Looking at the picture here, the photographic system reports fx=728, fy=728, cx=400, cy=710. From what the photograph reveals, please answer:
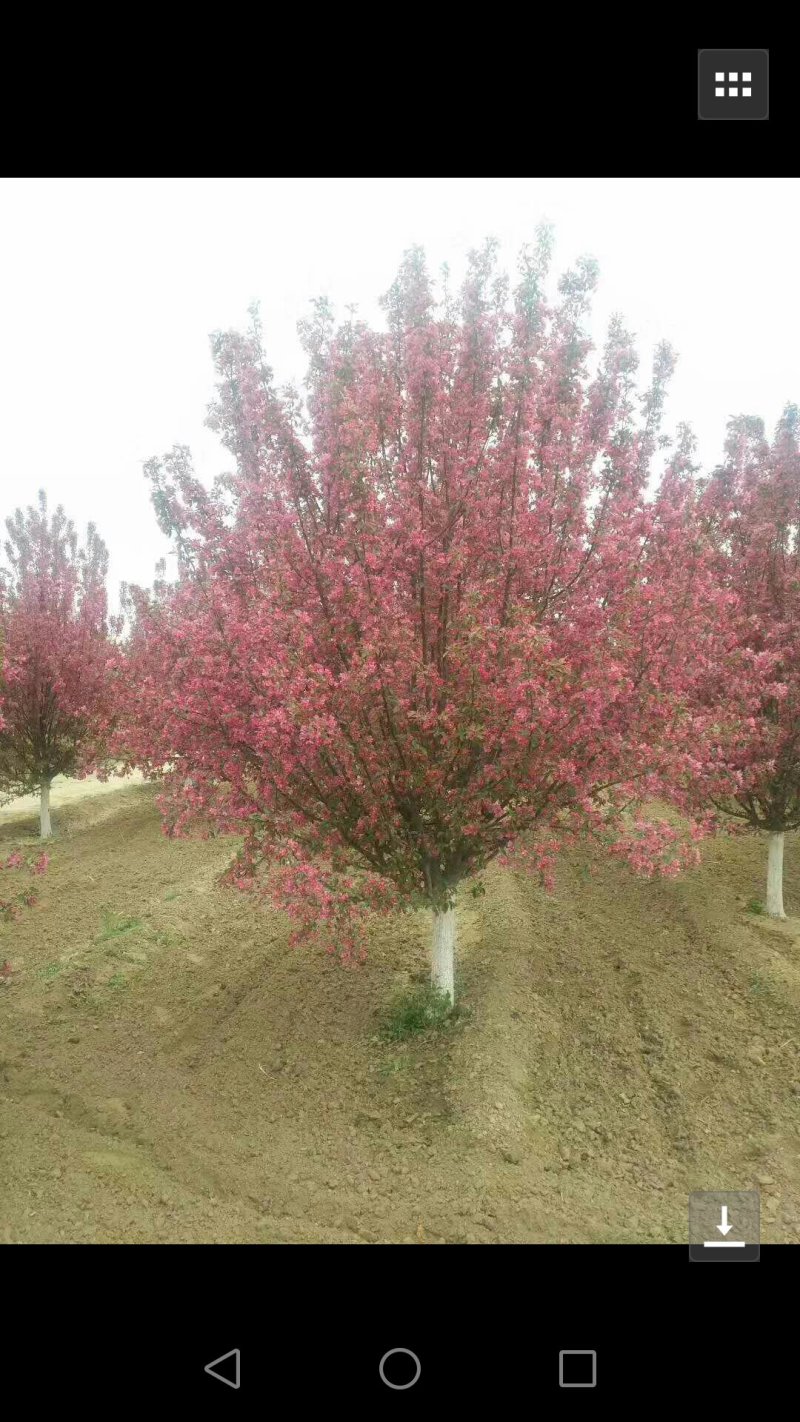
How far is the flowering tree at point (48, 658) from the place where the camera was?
44.0 feet

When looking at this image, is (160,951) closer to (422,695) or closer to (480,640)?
(422,695)

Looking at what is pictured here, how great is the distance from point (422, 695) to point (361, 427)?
162 centimetres

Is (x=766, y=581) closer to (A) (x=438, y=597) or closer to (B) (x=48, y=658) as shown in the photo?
(A) (x=438, y=597)

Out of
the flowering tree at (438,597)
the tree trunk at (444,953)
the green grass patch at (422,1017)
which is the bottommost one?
the green grass patch at (422,1017)
